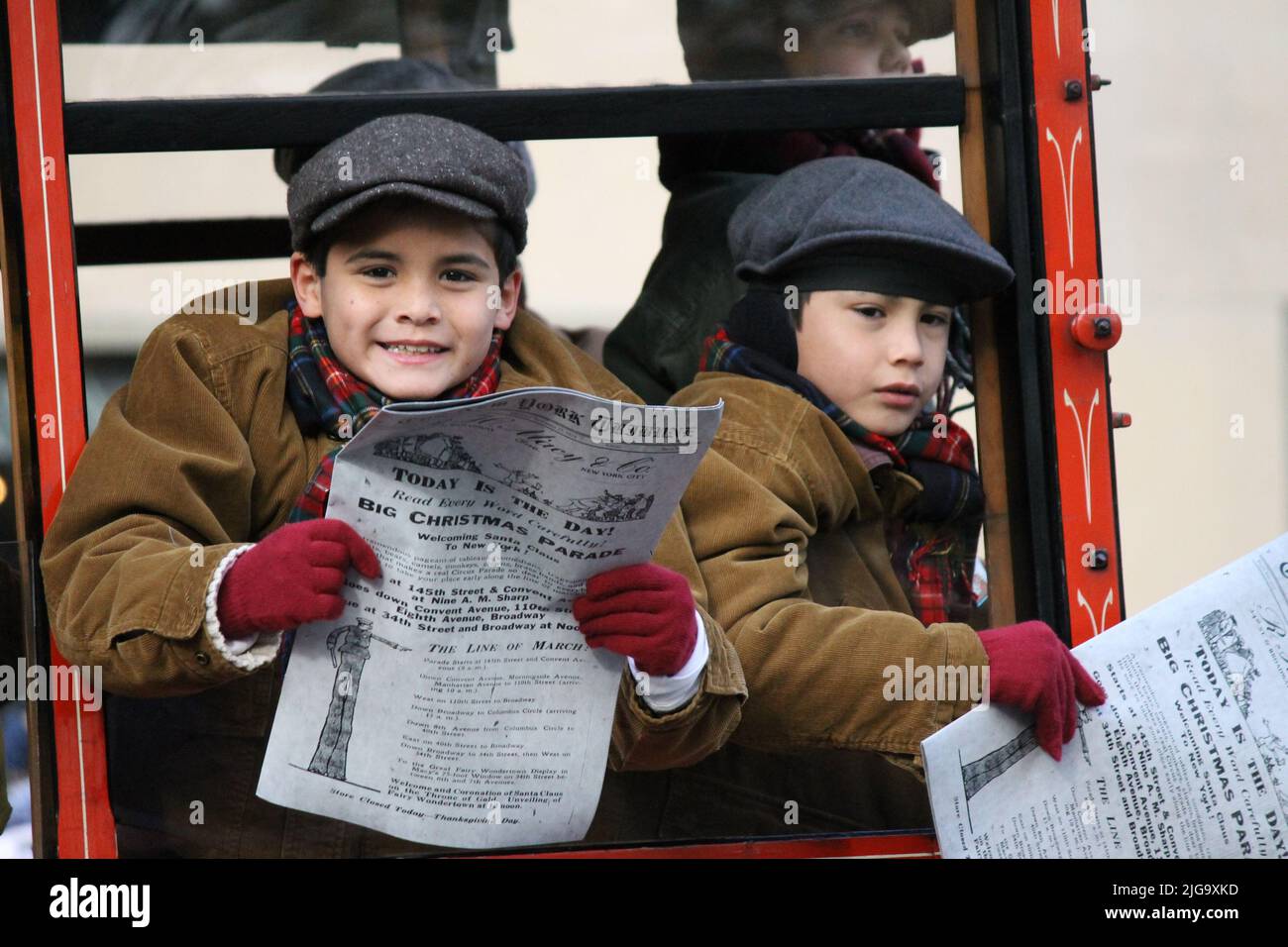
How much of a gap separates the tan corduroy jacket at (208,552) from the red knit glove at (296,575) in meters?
0.09

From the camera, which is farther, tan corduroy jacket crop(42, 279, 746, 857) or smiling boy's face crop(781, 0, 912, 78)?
smiling boy's face crop(781, 0, 912, 78)

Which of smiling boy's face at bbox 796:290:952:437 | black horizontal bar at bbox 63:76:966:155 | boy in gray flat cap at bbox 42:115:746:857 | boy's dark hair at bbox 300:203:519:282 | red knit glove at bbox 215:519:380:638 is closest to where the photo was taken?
red knit glove at bbox 215:519:380:638

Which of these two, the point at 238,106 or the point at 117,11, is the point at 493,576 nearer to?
the point at 238,106

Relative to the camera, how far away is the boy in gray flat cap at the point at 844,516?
2.21 meters

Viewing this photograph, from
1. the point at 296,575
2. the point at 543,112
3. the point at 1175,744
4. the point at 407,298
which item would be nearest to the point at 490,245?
the point at 407,298

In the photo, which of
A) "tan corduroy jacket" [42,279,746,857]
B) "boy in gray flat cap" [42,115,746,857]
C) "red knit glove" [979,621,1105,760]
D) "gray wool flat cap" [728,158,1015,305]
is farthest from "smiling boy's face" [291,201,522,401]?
"red knit glove" [979,621,1105,760]

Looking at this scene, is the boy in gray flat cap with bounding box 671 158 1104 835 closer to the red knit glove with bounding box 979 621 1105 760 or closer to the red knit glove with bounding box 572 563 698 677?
the red knit glove with bounding box 979 621 1105 760

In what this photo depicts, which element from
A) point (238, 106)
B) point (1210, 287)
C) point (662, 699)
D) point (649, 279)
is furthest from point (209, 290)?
point (1210, 287)

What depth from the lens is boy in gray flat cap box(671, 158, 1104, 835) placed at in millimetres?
2205

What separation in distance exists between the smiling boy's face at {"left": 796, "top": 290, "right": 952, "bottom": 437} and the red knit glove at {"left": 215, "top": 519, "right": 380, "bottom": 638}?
34.0 inches

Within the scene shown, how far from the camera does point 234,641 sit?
6.37 ft

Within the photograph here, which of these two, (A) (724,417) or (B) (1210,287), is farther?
(B) (1210,287)
